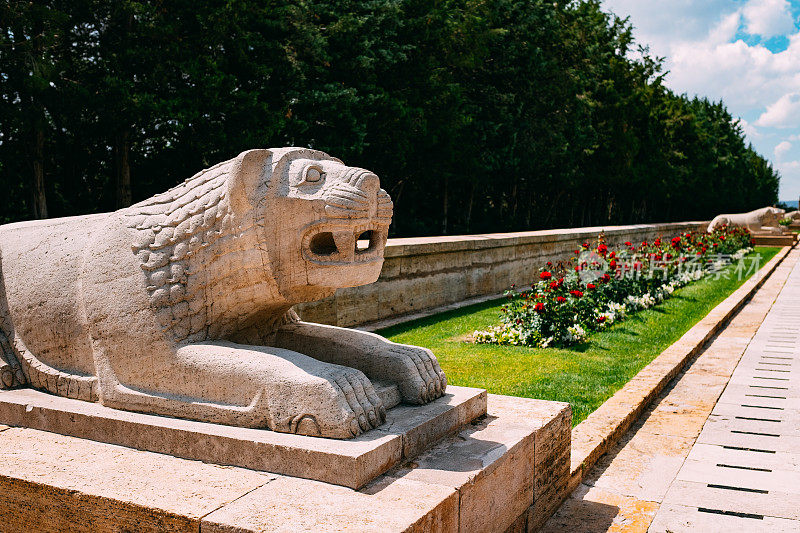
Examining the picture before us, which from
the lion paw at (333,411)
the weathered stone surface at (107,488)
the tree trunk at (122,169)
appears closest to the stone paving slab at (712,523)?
the lion paw at (333,411)

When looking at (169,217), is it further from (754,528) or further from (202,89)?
(202,89)

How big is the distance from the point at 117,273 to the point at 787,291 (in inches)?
583

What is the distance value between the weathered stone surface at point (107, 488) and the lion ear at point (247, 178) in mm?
1146

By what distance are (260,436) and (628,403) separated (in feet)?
11.9

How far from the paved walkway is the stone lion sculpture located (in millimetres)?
1428

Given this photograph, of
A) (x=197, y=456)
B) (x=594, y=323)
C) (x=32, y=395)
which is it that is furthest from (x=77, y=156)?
(x=197, y=456)

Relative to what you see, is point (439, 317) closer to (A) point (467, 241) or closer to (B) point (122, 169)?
(A) point (467, 241)

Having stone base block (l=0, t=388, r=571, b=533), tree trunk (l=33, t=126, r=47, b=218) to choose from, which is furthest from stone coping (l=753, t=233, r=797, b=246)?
stone base block (l=0, t=388, r=571, b=533)

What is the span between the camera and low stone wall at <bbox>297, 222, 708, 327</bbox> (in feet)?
27.7

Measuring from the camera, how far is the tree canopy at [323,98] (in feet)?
39.2

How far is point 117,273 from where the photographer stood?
3.13 meters

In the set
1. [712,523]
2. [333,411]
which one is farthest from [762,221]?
[333,411]

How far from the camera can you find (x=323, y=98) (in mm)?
14922

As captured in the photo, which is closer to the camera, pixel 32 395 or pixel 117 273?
pixel 117 273
